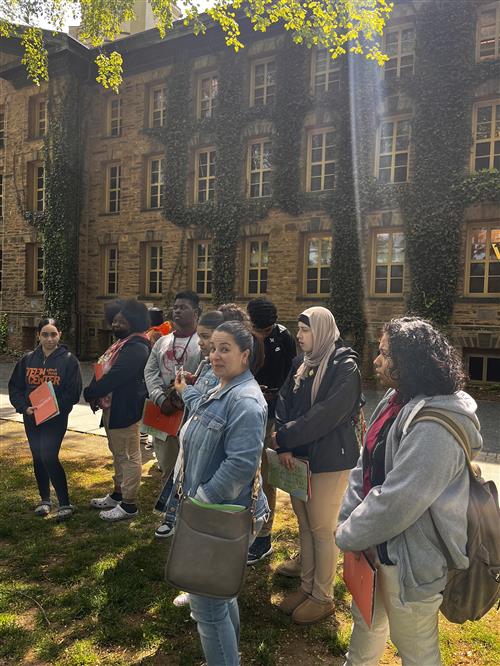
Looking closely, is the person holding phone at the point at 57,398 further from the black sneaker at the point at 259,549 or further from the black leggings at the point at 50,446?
the black sneaker at the point at 259,549

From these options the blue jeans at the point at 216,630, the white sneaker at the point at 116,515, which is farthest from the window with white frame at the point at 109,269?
the blue jeans at the point at 216,630

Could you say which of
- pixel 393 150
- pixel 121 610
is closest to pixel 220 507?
pixel 121 610

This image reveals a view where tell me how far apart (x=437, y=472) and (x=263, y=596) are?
220cm

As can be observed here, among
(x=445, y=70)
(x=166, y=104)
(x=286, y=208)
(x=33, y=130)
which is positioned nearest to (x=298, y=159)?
(x=286, y=208)

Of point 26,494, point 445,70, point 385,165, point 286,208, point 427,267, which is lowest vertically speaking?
point 26,494

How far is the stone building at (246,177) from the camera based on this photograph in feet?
44.2

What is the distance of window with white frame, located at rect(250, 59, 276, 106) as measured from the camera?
16.5m

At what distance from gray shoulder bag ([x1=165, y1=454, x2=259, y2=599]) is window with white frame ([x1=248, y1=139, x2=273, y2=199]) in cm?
1528

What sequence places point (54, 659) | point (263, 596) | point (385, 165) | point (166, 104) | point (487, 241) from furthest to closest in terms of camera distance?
point (166, 104) → point (385, 165) → point (487, 241) → point (263, 596) → point (54, 659)

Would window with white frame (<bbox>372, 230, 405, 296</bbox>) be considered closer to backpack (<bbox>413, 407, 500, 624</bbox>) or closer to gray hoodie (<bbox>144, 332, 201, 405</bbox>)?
gray hoodie (<bbox>144, 332, 201, 405</bbox>)

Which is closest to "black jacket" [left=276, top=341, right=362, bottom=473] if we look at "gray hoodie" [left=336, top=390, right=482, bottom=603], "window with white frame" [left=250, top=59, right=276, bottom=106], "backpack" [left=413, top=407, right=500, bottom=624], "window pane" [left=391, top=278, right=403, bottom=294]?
"gray hoodie" [left=336, top=390, right=482, bottom=603]

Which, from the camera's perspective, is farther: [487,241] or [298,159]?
[298,159]

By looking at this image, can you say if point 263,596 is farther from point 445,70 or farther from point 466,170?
point 445,70

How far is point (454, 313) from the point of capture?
13.7m
